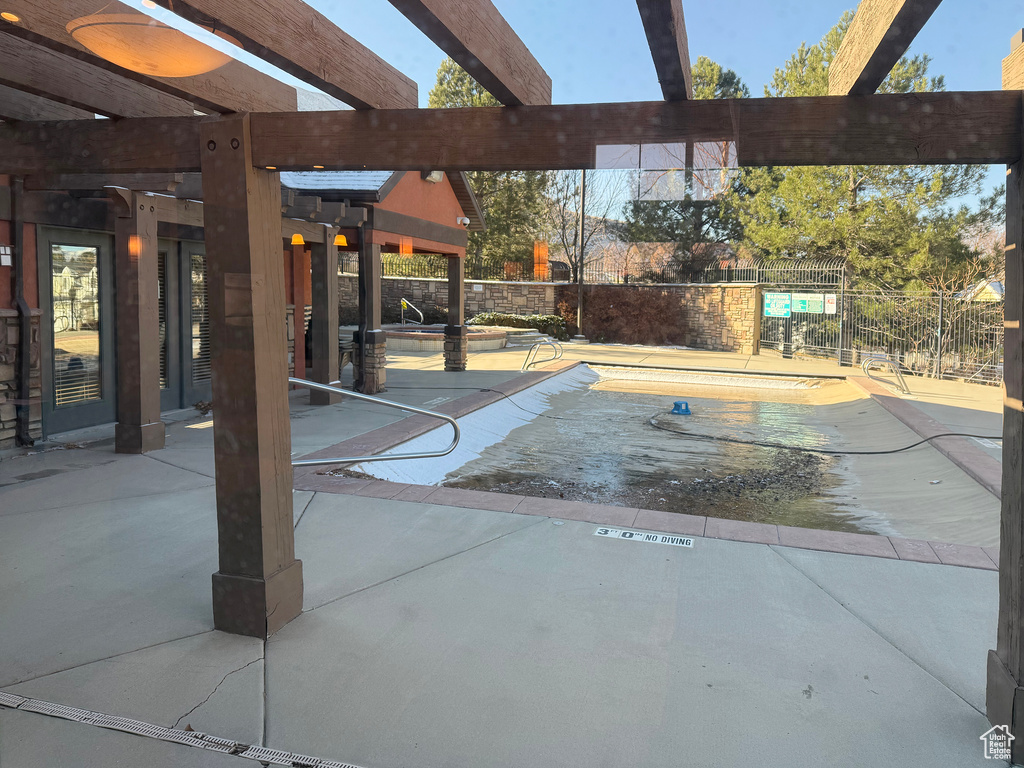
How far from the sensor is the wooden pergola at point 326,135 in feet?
8.25

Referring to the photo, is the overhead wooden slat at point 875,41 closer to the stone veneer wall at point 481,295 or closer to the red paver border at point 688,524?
the red paver border at point 688,524

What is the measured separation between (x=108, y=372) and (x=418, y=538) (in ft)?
17.7

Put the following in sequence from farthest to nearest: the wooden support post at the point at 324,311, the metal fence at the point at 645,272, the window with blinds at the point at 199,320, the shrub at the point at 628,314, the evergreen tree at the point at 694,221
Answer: the evergreen tree at the point at 694,221, the shrub at the point at 628,314, the metal fence at the point at 645,272, the wooden support post at the point at 324,311, the window with blinds at the point at 199,320

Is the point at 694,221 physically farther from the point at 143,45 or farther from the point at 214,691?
the point at 214,691

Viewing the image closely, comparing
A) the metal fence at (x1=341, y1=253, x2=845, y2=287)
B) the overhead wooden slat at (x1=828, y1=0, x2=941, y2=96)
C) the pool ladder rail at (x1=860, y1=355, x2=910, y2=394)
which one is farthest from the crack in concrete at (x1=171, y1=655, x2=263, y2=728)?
the metal fence at (x1=341, y1=253, x2=845, y2=287)

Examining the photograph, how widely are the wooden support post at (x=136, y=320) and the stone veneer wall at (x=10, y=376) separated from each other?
3.11 ft

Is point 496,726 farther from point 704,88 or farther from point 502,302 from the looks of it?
point 704,88

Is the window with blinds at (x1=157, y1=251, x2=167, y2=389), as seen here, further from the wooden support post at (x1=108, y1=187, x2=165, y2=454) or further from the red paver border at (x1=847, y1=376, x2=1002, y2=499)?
the red paver border at (x1=847, y1=376, x2=1002, y2=499)

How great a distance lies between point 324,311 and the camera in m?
10.1

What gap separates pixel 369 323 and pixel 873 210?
16.1m

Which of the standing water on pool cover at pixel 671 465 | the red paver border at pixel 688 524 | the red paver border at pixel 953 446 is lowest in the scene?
the standing water on pool cover at pixel 671 465

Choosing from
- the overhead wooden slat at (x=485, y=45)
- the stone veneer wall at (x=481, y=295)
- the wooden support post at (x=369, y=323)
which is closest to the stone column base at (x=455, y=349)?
the wooden support post at (x=369, y=323)

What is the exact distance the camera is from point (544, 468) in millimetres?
→ 8258

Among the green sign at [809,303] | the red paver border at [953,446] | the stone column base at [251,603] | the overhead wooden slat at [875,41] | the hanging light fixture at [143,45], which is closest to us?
the overhead wooden slat at [875,41]
